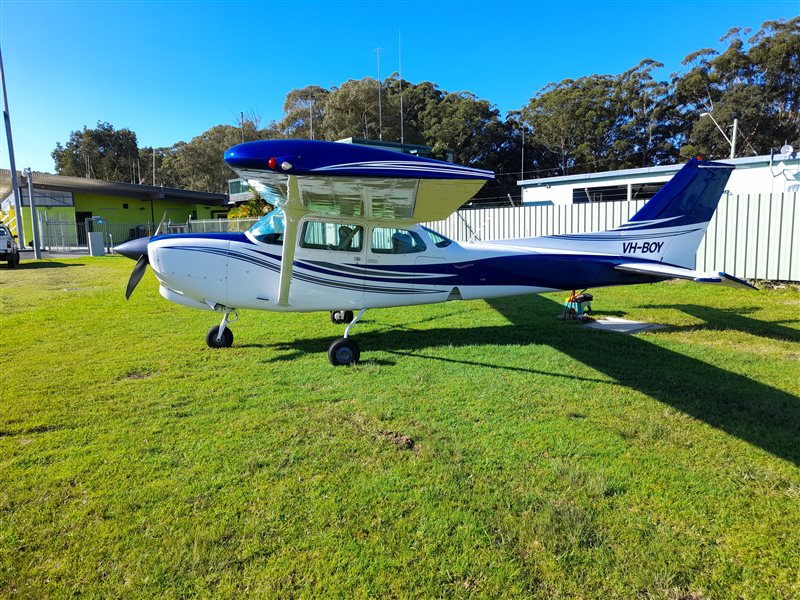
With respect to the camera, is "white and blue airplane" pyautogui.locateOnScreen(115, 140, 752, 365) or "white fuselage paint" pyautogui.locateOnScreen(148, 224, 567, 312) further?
"white fuselage paint" pyautogui.locateOnScreen(148, 224, 567, 312)

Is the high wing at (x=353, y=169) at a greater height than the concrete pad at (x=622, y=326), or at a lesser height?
greater

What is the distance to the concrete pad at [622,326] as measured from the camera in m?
7.34

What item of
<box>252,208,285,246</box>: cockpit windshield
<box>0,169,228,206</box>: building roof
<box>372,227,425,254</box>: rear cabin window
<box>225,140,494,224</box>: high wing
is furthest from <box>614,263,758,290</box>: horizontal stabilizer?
<box>0,169,228,206</box>: building roof

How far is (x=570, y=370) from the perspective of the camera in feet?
17.9

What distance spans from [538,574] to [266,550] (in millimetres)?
1448

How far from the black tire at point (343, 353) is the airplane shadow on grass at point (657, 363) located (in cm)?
63

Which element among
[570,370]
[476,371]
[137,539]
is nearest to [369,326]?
[476,371]

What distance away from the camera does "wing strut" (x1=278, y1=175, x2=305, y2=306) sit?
15.2 feet

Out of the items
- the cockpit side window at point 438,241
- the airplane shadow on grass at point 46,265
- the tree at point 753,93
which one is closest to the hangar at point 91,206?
the airplane shadow on grass at point 46,265

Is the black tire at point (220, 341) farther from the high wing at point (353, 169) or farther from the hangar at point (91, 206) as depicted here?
the hangar at point (91, 206)

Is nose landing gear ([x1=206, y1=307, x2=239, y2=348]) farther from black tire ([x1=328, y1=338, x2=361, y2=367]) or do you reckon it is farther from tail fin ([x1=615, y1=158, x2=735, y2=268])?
tail fin ([x1=615, y1=158, x2=735, y2=268])

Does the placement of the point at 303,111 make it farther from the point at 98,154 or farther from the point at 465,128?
the point at 98,154

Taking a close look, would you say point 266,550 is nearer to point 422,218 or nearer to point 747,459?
point 747,459

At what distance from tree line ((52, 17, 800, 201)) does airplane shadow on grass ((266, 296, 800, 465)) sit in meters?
38.9
